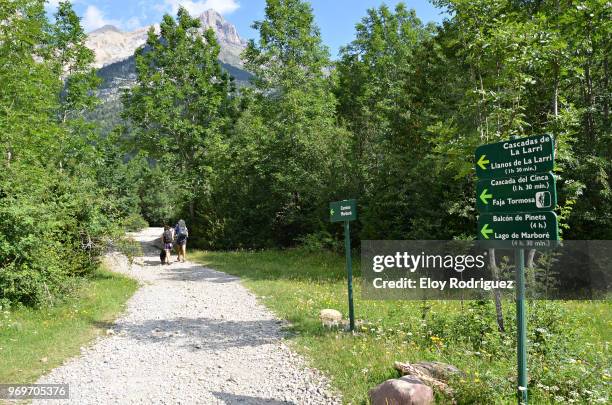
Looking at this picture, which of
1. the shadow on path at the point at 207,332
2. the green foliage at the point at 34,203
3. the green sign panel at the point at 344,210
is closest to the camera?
the green sign panel at the point at 344,210

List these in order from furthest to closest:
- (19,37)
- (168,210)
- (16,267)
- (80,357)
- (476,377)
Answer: (168,210) → (19,37) → (16,267) → (80,357) → (476,377)

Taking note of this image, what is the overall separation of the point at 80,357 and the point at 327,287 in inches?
295

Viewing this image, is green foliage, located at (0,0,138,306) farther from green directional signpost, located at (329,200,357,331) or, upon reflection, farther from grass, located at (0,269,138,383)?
green directional signpost, located at (329,200,357,331)

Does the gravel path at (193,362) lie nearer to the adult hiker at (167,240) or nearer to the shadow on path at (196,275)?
the shadow on path at (196,275)

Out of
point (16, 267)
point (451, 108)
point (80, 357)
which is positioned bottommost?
point (80, 357)

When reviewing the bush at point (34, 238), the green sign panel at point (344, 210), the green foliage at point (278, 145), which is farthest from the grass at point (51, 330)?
the green foliage at point (278, 145)

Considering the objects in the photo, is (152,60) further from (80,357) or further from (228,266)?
(80,357)

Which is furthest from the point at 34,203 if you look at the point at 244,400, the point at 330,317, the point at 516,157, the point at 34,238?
the point at 516,157

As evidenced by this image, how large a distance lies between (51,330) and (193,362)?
3.54 m

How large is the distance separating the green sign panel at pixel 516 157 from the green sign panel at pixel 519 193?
69 mm

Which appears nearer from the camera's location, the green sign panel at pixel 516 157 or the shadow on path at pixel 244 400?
the green sign panel at pixel 516 157

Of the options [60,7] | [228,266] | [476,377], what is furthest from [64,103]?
[476,377]

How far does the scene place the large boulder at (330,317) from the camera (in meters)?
8.92

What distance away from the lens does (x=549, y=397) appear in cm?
494
